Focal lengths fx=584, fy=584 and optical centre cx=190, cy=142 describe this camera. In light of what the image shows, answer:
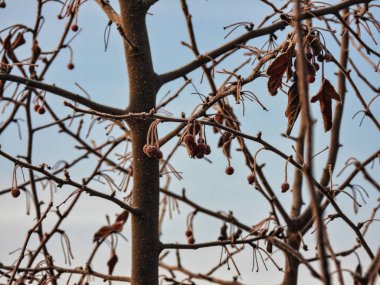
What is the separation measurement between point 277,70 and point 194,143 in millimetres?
339

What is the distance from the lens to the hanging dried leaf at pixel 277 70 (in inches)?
67.3

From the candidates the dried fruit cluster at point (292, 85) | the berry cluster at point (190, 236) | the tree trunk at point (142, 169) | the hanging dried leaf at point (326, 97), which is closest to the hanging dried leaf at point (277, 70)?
the dried fruit cluster at point (292, 85)

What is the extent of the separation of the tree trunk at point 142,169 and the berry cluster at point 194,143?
0.57 metres

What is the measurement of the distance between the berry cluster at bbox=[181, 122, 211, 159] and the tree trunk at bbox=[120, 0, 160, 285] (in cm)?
57

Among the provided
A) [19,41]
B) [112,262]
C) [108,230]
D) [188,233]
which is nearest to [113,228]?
[108,230]

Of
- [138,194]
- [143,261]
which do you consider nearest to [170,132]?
[138,194]

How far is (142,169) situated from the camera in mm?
2219

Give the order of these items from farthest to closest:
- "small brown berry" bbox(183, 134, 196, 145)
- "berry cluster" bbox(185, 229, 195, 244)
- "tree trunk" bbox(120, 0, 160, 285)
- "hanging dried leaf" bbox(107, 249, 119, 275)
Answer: "berry cluster" bbox(185, 229, 195, 244)
"hanging dried leaf" bbox(107, 249, 119, 275)
"tree trunk" bbox(120, 0, 160, 285)
"small brown berry" bbox(183, 134, 196, 145)

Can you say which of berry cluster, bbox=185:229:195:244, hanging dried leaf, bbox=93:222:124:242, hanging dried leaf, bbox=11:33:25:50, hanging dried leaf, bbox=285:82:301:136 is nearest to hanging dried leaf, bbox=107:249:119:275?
hanging dried leaf, bbox=93:222:124:242

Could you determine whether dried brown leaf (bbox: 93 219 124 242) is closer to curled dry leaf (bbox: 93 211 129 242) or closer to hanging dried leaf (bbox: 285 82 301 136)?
curled dry leaf (bbox: 93 211 129 242)

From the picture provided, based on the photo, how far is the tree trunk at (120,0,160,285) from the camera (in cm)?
216

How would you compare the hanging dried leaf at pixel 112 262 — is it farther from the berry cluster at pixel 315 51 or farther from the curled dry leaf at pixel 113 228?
the berry cluster at pixel 315 51

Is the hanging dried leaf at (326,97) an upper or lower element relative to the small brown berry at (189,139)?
upper

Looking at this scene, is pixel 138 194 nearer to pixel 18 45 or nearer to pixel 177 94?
pixel 177 94
